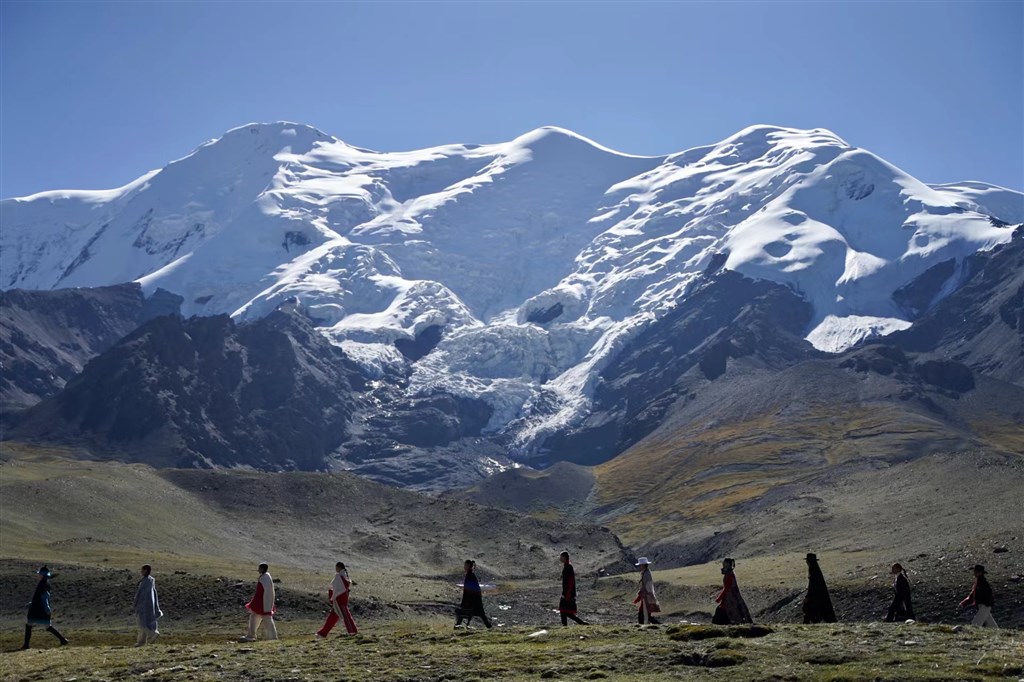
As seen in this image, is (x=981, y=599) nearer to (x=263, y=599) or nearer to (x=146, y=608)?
(x=263, y=599)

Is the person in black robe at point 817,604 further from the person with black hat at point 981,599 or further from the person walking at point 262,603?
the person walking at point 262,603

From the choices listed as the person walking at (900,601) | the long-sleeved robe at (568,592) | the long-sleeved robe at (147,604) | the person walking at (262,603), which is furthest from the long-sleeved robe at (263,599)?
the person walking at (900,601)

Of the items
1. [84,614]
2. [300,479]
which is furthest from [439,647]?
[300,479]

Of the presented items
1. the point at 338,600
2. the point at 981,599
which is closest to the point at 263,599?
the point at 338,600

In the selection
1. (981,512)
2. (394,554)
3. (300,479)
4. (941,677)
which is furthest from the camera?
(300,479)

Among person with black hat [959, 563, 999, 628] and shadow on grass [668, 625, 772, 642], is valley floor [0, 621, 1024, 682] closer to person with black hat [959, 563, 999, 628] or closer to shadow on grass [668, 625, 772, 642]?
shadow on grass [668, 625, 772, 642]

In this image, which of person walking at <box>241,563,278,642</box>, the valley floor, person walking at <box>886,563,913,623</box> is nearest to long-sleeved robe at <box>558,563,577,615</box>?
the valley floor

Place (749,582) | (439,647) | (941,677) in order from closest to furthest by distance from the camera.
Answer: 1. (941,677)
2. (439,647)
3. (749,582)

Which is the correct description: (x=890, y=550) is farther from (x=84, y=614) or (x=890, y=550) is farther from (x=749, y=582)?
(x=84, y=614)

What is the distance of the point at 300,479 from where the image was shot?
183 m

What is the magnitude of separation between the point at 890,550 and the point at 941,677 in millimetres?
84261

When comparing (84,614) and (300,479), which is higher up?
(300,479)

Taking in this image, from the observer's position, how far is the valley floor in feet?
109

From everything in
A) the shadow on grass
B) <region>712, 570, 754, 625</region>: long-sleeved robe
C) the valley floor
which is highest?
<region>712, 570, 754, 625</region>: long-sleeved robe
